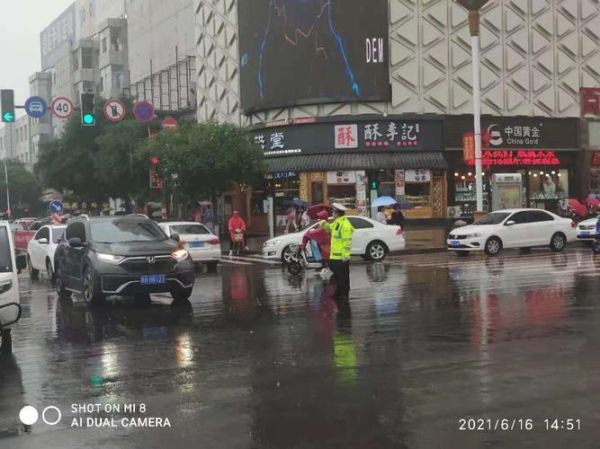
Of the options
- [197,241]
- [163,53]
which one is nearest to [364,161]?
[197,241]

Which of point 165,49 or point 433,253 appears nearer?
point 433,253

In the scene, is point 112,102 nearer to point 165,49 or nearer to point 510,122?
point 510,122

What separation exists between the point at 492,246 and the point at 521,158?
15.4 metres

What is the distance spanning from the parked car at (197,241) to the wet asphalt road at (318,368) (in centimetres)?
717

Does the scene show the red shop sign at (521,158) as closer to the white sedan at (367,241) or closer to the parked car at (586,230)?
the parked car at (586,230)

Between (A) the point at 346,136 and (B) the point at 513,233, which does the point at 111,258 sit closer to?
(B) the point at 513,233

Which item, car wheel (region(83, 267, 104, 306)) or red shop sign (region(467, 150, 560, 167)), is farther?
red shop sign (region(467, 150, 560, 167))

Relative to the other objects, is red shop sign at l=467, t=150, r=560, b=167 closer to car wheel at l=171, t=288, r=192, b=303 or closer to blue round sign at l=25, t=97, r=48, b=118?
blue round sign at l=25, t=97, r=48, b=118

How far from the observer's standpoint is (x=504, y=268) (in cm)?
1770

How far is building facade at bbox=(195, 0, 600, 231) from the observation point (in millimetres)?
33438

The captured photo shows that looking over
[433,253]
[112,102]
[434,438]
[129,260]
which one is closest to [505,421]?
[434,438]

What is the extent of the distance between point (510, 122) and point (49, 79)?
71.9 metres

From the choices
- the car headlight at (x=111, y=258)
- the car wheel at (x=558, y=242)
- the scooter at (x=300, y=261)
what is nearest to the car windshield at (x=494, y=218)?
the car wheel at (x=558, y=242)

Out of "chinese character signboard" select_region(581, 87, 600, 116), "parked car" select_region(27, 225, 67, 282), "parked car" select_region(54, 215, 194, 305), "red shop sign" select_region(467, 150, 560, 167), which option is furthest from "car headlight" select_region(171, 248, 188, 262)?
"chinese character signboard" select_region(581, 87, 600, 116)
